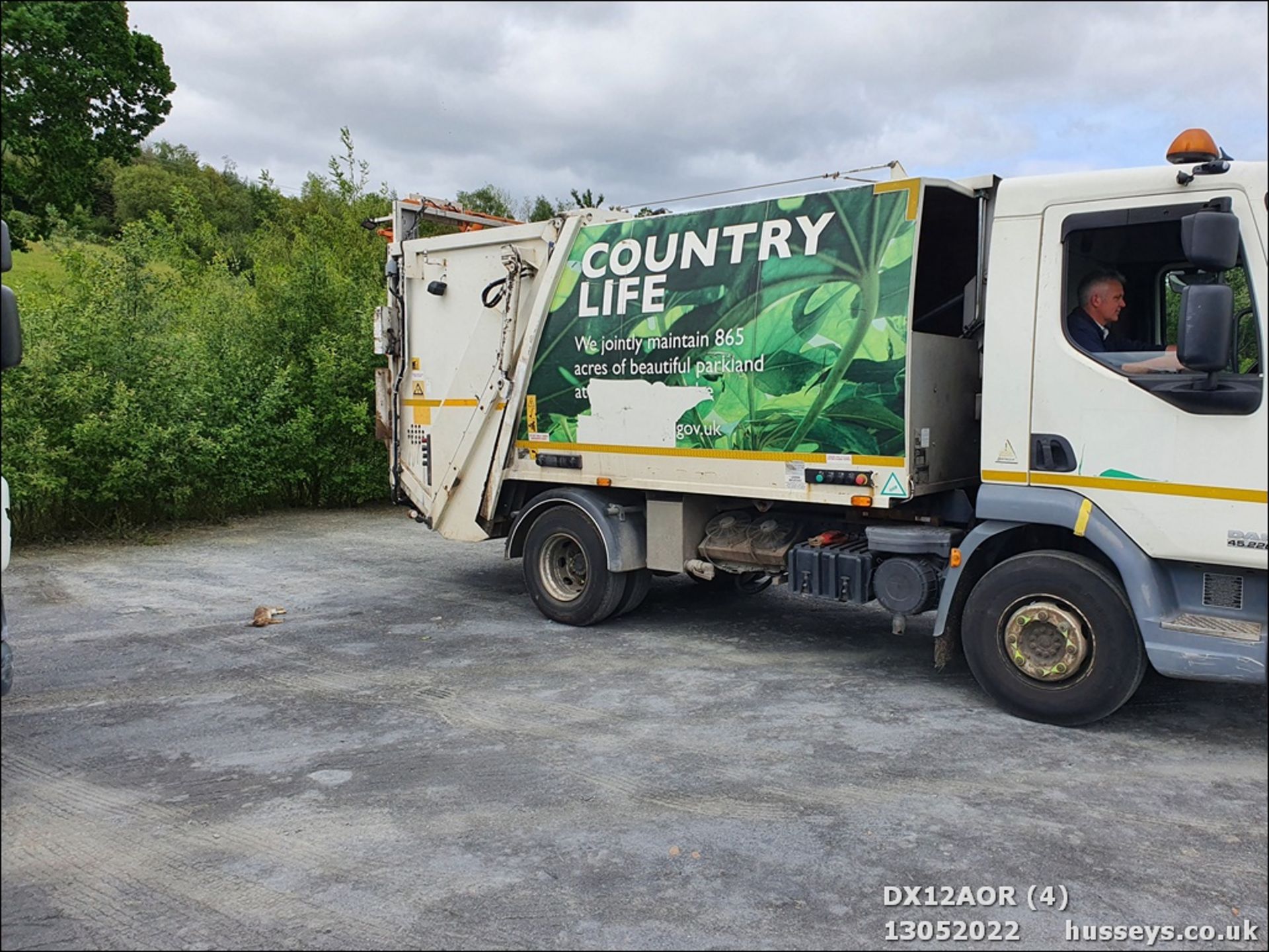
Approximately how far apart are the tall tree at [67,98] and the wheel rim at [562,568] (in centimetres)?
872

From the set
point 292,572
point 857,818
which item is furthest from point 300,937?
point 292,572

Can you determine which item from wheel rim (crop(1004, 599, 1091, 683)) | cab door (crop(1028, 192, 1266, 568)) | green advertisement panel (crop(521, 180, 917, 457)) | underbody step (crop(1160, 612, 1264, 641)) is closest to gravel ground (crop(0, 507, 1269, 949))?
wheel rim (crop(1004, 599, 1091, 683))

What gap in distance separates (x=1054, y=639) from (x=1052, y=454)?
993 millimetres

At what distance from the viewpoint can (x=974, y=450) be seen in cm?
619

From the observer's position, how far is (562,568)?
7746 mm

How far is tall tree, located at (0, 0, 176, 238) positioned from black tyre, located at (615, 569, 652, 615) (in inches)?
366

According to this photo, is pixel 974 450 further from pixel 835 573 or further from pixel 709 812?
pixel 709 812

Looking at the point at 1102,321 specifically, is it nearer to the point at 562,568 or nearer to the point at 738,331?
the point at 738,331

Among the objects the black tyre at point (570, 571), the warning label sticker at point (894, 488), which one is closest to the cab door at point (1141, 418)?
the warning label sticker at point (894, 488)

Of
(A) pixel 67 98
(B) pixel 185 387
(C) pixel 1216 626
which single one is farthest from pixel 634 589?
(A) pixel 67 98

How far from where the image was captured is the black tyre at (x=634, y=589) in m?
7.55

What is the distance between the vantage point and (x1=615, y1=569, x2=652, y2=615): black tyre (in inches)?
297

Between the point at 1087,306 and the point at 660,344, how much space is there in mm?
2716

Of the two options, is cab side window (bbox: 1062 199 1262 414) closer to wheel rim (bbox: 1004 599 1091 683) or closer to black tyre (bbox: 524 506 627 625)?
wheel rim (bbox: 1004 599 1091 683)
